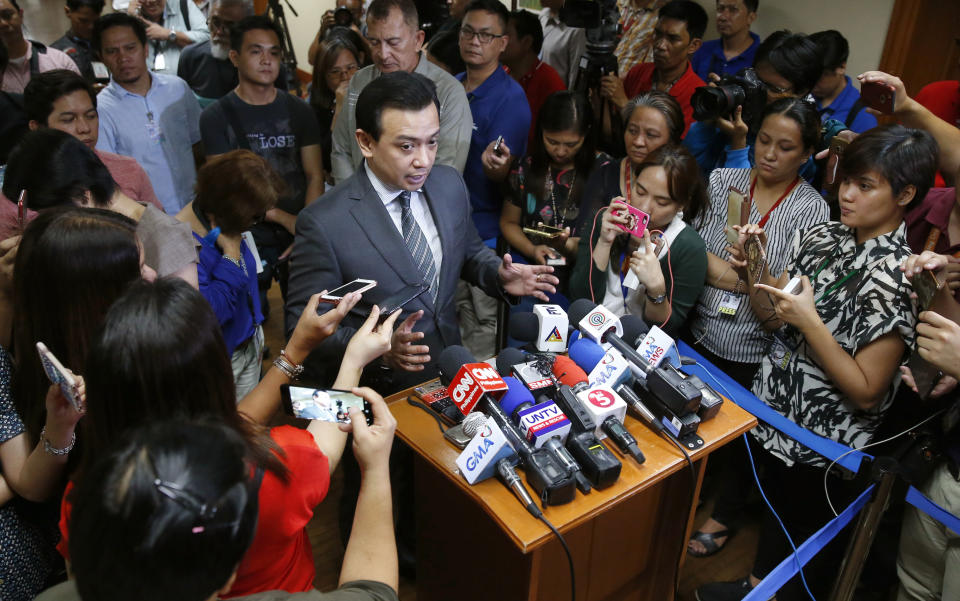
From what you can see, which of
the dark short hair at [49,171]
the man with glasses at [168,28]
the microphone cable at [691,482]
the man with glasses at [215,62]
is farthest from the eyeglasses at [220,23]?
the microphone cable at [691,482]

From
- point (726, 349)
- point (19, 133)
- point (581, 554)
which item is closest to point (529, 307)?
point (726, 349)

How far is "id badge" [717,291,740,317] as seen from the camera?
238 cm

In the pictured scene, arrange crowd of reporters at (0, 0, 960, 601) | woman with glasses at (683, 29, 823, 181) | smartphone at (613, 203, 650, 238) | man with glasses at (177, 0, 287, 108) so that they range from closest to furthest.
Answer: crowd of reporters at (0, 0, 960, 601) < smartphone at (613, 203, 650, 238) < woman with glasses at (683, 29, 823, 181) < man with glasses at (177, 0, 287, 108)

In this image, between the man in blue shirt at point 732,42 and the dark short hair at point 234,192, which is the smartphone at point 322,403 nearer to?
the dark short hair at point 234,192

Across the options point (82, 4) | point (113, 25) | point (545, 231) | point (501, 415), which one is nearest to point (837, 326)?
point (501, 415)

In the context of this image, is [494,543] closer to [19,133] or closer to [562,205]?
[562,205]

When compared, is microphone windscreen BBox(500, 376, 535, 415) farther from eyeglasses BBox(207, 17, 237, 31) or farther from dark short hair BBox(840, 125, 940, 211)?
eyeglasses BBox(207, 17, 237, 31)

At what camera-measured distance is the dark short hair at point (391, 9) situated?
2.87m

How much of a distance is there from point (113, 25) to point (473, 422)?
2987 millimetres

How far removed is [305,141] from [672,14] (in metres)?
2.01

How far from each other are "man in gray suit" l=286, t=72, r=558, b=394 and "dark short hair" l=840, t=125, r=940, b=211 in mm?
1015

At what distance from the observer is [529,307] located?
2.96 meters

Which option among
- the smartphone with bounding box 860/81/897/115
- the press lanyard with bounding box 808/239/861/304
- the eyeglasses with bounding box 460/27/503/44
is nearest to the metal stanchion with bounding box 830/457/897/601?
the press lanyard with bounding box 808/239/861/304

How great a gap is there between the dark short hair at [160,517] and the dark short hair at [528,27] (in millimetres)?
3496
